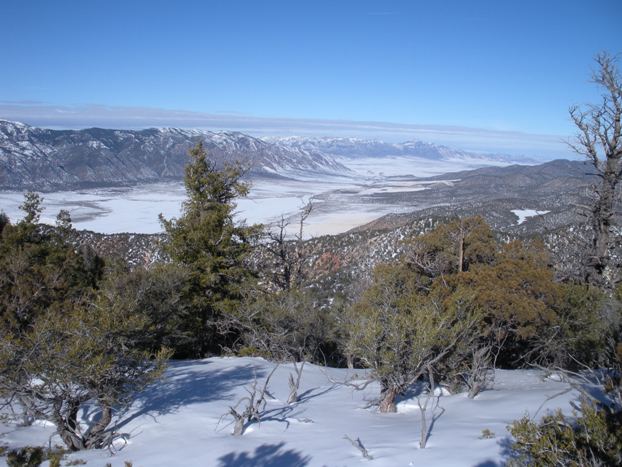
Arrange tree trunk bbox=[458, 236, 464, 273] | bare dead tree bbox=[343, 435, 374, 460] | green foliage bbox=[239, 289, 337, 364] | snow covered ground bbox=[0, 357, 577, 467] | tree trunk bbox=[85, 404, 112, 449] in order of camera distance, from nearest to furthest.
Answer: bare dead tree bbox=[343, 435, 374, 460]
snow covered ground bbox=[0, 357, 577, 467]
tree trunk bbox=[85, 404, 112, 449]
green foliage bbox=[239, 289, 337, 364]
tree trunk bbox=[458, 236, 464, 273]

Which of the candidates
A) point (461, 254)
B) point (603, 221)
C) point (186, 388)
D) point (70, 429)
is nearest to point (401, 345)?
point (186, 388)

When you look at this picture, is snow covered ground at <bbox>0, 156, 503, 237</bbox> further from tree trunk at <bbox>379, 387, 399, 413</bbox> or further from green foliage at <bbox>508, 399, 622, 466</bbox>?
green foliage at <bbox>508, 399, 622, 466</bbox>

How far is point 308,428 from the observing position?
8211mm

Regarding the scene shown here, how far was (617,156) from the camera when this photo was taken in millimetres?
12312

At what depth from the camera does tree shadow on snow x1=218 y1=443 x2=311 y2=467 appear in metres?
6.85

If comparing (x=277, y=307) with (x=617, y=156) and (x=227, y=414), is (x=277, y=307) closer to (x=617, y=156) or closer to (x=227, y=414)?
(x=227, y=414)

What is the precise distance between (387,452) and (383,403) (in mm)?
2329

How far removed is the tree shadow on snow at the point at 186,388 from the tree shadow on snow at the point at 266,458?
4.48ft

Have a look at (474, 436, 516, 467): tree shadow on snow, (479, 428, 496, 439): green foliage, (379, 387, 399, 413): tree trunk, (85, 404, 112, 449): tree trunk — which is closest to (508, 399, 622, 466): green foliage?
(474, 436, 516, 467): tree shadow on snow

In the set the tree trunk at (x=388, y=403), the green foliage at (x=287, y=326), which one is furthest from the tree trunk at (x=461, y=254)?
the tree trunk at (x=388, y=403)

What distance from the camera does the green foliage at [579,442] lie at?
4520 mm

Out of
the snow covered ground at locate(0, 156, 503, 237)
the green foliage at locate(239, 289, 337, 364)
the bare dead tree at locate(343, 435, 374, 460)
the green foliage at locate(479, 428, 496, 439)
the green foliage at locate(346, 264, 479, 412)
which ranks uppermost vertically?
the green foliage at locate(346, 264, 479, 412)

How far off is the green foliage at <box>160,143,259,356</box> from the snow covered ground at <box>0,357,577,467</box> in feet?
19.4

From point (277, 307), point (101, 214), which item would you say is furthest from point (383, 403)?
point (101, 214)
